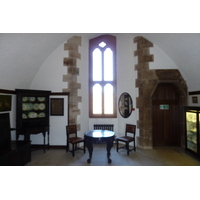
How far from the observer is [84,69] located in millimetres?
4609

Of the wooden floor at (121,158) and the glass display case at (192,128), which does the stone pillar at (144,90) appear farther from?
the glass display case at (192,128)

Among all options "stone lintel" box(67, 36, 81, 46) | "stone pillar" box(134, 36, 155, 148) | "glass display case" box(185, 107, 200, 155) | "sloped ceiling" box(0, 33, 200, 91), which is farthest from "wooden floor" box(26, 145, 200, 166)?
"stone lintel" box(67, 36, 81, 46)

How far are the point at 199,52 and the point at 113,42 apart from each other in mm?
2958

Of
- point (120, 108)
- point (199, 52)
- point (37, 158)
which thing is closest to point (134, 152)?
point (120, 108)

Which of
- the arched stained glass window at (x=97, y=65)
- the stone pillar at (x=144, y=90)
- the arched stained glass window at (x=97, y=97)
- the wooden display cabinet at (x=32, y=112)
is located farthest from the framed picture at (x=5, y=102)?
the stone pillar at (x=144, y=90)

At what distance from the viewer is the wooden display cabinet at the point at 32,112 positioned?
136 inches

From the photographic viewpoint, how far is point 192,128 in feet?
11.6

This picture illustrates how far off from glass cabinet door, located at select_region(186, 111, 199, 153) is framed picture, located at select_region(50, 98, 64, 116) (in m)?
4.09

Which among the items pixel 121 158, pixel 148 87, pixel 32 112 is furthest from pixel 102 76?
pixel 121 158

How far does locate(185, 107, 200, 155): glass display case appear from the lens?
3.24 m

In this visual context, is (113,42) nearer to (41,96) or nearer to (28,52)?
(28,52)

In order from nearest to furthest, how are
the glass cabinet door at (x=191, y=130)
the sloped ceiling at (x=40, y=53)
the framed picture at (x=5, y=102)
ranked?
the sloped ceiling at (x=40, y=53) → the framed picture at (x=5, y=102) → the glass cabinet door at (x=191, y=130)

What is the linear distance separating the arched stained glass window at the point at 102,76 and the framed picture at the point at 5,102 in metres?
2.68

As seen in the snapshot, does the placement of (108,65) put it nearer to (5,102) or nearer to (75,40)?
(75,40)
